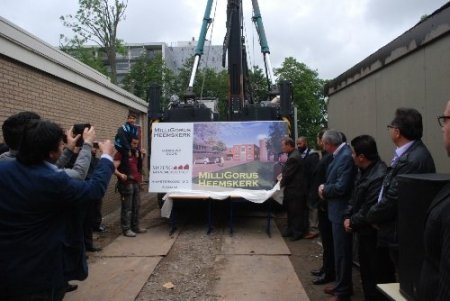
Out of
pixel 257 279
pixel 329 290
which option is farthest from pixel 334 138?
pixel 257 279

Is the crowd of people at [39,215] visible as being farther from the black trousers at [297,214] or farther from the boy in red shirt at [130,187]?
the black trousers at [297,214]

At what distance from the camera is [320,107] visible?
1346 inches

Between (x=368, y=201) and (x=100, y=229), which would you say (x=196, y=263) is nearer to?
(x=100, y=229)

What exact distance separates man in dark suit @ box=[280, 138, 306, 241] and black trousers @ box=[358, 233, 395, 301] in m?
3.35

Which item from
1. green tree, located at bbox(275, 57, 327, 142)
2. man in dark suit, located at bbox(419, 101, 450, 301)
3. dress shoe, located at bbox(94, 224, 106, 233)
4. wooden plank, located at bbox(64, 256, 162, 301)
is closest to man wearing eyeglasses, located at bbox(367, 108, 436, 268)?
man in dark suit, located at bbox(419, 101, 450, 301)

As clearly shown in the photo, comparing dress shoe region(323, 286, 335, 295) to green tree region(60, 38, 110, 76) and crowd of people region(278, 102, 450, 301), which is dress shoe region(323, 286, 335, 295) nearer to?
crowd of people region(278, 102, 450, 301)

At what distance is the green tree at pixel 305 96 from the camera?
108 feet

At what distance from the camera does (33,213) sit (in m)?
2.32

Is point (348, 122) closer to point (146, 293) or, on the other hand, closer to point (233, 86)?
point (233, 86)

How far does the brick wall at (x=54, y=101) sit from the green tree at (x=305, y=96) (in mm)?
22886

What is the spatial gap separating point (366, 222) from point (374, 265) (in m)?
0.45

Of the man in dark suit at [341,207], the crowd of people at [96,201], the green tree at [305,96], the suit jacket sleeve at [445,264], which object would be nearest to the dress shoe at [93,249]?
the crowd of people at [96,201]

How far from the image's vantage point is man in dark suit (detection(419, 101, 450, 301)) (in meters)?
1.44

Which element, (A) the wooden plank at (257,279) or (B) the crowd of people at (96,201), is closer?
(B) the crowd of people at (96,201)
